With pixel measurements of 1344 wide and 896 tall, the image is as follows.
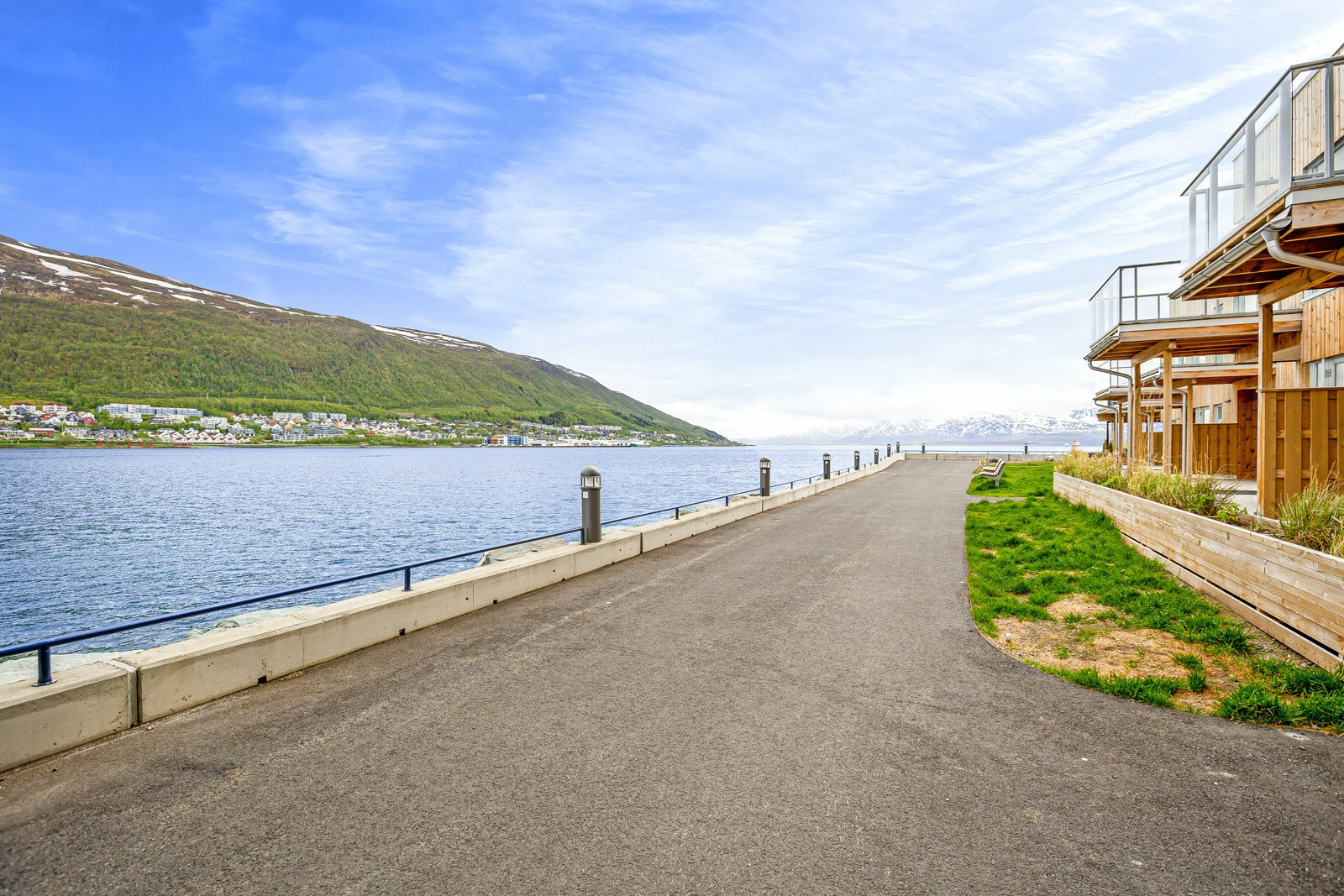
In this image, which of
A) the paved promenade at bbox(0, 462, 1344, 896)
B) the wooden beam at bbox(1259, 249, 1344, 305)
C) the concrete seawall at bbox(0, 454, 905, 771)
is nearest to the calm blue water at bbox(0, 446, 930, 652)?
the concrete seawall at bbox(0, 454, 905, 771)

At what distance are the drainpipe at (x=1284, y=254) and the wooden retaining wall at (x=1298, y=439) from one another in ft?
6.36

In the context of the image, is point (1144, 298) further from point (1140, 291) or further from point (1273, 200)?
point (1273, 200)

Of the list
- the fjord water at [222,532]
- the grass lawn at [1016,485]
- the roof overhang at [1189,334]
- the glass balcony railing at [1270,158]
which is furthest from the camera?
the grass lawn at [1016,485]

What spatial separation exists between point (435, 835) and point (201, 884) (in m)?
1.03

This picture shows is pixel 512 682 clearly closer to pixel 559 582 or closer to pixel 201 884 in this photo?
pixel 201 884

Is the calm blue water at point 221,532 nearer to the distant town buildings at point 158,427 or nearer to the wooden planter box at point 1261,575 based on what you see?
the wooden planter box at point 1261,575

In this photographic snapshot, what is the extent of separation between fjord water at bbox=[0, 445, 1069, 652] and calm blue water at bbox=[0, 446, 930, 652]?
0.10m

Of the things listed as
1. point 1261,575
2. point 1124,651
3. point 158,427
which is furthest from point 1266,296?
point 158,427

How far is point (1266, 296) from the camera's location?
30.1 feet

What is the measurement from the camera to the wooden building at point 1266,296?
744cm

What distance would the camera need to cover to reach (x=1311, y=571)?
5641 millimetres

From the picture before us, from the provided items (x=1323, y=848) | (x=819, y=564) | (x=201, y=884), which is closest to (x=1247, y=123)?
(x=819, y=564)

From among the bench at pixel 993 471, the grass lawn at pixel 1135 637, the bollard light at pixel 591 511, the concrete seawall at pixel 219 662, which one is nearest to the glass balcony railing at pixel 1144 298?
the grass lawn at pixel 1135 637

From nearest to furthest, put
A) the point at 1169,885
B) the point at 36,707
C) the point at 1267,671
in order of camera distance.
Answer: the point at 1169,885 → the point at 36,707 → the point at 1267,671
